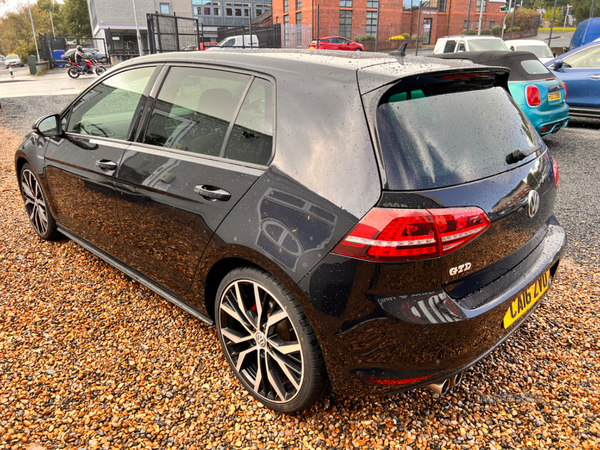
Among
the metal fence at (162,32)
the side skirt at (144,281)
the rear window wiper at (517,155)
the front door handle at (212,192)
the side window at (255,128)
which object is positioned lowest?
the side skirt at (144,281)

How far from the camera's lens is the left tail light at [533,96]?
24.7 ft

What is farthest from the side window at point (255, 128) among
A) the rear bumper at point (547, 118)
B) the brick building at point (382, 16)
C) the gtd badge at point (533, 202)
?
the brick building at point (382, 16)

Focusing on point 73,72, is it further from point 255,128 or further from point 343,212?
point 343,212

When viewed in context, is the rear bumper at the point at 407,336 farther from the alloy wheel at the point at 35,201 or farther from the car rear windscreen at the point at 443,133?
the alloy wheel at the point at 35,201

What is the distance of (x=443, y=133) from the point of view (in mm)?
1909

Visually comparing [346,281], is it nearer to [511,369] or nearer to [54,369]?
[511,369]

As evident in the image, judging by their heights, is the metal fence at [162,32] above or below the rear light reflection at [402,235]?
above

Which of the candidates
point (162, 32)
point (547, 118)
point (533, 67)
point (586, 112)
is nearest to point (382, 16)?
point (162, 32)

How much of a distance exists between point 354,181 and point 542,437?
1517 mm

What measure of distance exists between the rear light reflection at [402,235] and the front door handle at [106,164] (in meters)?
1.85

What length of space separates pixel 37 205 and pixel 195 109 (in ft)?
8.30

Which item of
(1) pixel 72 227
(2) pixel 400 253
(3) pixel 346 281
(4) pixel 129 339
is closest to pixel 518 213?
(2) pixel 400 253

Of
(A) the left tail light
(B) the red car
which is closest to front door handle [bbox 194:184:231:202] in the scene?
(A) the left tail light

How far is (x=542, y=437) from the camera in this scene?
2090mm
